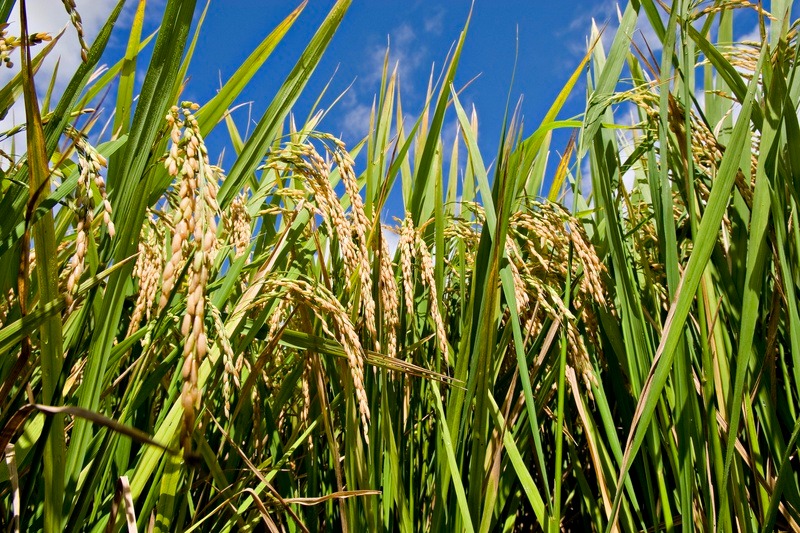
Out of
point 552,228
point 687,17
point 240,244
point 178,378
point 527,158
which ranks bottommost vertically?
point 178,378

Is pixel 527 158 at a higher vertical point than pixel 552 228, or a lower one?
higher

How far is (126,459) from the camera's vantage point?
1.31m

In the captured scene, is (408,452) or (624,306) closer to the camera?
(624,306)

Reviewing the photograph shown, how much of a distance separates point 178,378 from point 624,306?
3.20 feet

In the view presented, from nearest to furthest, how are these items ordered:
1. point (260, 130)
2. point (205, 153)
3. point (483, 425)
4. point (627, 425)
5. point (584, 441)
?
1. point (205, 153)
2. point (260, 130)
3. point (483, 425)
4. point (627, 425)
5. point (584, 441)

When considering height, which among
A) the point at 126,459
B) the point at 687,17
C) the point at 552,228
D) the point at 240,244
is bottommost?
the point at 126,459

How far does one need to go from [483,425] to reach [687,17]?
1004 mm

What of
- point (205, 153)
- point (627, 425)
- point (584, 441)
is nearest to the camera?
point (205, 153)

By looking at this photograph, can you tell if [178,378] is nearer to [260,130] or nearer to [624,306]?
[260,130]

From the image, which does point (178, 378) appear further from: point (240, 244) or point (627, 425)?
point (627, 425)

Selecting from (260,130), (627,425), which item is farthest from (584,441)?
(260,130)

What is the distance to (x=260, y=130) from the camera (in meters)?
1.24

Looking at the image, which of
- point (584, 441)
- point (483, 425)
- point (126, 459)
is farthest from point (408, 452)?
point (126, 459)

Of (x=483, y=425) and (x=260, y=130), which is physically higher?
(x=260, y=130)
